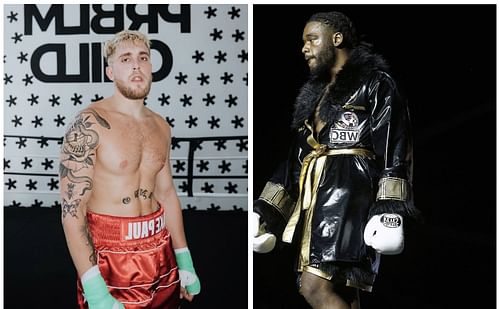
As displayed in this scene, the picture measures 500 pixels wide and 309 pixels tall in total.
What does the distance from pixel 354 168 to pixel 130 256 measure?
3.51 ft

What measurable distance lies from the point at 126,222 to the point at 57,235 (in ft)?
1.10

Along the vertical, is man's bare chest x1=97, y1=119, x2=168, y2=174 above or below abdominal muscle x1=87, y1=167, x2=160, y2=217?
above

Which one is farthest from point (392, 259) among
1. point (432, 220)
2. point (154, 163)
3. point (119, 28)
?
point (119, 28)

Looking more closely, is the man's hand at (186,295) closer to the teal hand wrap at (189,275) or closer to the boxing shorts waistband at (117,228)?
the teal hand wrap at (189,275)

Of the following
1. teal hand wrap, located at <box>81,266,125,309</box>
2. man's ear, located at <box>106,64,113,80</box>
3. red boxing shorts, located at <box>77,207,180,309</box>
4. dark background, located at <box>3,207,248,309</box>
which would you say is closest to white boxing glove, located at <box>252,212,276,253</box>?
dark background, located at <box>3,207,248,309</box>

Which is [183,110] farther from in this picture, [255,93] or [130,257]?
[130,257]

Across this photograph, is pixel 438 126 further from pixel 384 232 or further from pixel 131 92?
pixel 131 92

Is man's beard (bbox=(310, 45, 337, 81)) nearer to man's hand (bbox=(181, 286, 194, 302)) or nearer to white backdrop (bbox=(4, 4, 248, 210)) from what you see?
white backdrop (bbox=(4, 4, 248, 210))

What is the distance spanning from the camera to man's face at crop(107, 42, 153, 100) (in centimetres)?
293

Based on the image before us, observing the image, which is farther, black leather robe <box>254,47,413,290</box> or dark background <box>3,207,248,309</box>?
dark background <box>3,207,248,309</box>

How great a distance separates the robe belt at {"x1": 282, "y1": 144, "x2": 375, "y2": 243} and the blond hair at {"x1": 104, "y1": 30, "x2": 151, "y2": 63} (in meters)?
0.88

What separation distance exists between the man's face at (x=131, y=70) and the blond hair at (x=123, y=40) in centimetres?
1

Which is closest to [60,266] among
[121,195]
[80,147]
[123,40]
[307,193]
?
[121,195]

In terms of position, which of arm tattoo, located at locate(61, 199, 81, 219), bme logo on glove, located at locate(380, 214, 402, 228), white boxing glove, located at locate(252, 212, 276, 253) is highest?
arm tattoo, located at locate(61, 199, 81, 219)
